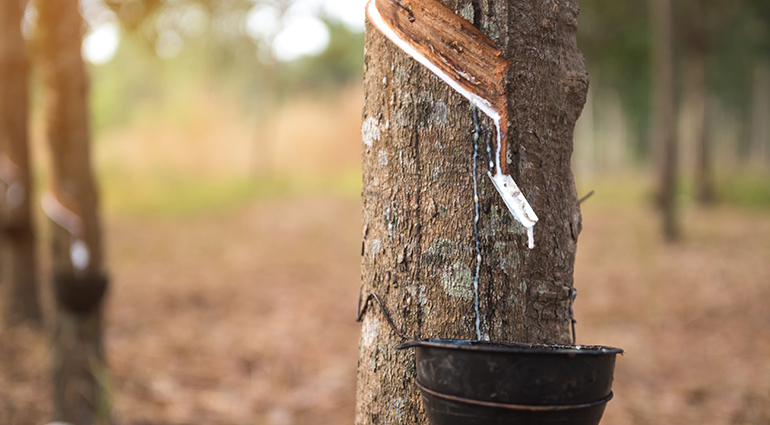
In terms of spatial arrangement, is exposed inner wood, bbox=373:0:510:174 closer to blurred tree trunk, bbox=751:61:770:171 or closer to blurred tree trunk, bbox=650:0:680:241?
blurred tree trunk, bbox=650:0:680:241

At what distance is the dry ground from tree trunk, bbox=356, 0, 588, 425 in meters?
2.66

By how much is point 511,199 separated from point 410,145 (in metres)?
0.23

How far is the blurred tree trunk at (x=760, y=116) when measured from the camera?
2500cm

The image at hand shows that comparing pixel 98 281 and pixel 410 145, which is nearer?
pixel 410 145

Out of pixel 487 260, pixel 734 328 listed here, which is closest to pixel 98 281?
pixel 487 260

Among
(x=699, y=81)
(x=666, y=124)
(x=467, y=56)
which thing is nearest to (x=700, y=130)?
(x=699, y=81)

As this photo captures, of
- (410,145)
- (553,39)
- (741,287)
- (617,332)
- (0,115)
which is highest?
(0,115)

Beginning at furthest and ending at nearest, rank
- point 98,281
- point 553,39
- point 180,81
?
point 180,81, point 98,281, point 553,39

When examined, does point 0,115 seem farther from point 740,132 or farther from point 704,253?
point 740,132

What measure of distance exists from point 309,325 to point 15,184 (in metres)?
2.79

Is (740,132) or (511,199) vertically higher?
(740,132)

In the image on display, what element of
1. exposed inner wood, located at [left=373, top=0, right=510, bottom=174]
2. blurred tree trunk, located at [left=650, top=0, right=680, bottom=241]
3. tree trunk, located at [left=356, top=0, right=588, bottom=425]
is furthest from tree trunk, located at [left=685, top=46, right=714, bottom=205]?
exposed inner wood, located at [left=373, top=0, right=510, bottom=174]

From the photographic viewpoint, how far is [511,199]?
104cm

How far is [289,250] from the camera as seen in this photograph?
9.03 metres
